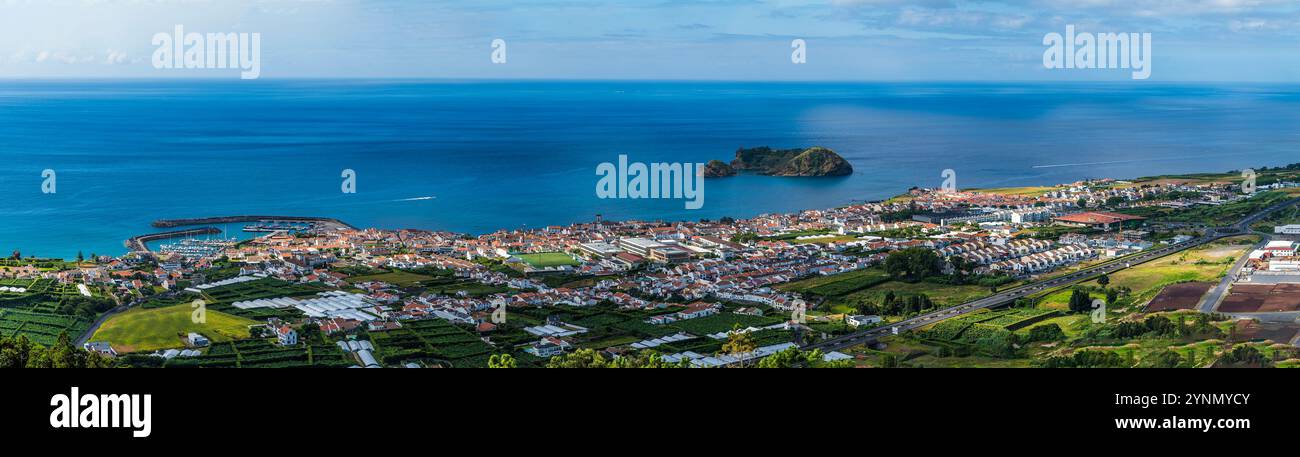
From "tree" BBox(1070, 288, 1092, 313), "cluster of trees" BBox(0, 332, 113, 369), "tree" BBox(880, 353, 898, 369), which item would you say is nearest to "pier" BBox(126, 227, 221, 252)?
"cluster of trees" BBox(0, 332, 113, 369)

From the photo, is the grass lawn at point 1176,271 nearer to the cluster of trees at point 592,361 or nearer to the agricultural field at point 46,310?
the cluster of trees at point 592,361

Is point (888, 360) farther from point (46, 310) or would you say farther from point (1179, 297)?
point (46, 310)

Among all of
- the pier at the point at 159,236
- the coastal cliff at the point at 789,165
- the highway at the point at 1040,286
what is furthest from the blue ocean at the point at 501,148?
the highway at the point at 1040,286

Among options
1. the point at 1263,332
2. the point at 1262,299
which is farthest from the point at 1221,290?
Answer: the point at 1263,332

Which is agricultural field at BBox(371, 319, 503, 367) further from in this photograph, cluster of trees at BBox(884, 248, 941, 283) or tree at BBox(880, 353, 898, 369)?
cluster of trees at BBox(884, 248, 941, 283)

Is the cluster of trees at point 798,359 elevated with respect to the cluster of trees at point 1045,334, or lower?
lower
